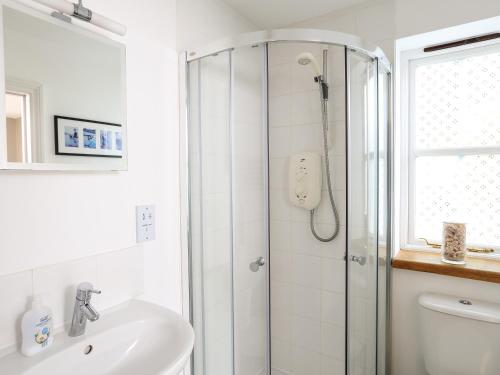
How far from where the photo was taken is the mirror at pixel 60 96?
915mm

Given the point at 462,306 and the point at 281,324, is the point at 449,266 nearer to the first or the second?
the point at 462,306

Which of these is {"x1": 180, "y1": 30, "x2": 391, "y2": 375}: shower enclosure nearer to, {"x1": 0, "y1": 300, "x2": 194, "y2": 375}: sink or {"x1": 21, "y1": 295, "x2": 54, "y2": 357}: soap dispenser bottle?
{"x1": 0, "y1": 300, "x2": 194, "y2": 375}: sink

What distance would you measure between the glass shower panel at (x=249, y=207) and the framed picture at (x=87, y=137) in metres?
0.50

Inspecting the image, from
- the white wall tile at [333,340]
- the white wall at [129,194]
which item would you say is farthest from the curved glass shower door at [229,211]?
the white wall tile at [333,340]

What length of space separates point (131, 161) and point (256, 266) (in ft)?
Answer: 2.36

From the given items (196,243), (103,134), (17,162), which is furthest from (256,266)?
(17,162)

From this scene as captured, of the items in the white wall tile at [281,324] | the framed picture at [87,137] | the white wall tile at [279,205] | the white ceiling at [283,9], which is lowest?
the white wall tile at [281,324]

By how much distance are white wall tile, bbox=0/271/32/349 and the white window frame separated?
1720mm

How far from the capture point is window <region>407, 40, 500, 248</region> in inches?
65.3

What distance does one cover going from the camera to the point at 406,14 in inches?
63.7

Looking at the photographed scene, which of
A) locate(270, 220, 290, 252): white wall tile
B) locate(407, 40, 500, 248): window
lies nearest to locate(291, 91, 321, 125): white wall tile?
locate(270, 220, 290, 252): white wall tile

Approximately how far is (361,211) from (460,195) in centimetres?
74

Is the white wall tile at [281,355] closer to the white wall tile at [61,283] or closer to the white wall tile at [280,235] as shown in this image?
the white wall tile at [280,235]

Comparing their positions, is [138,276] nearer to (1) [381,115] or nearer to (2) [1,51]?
(2) [1,51]
